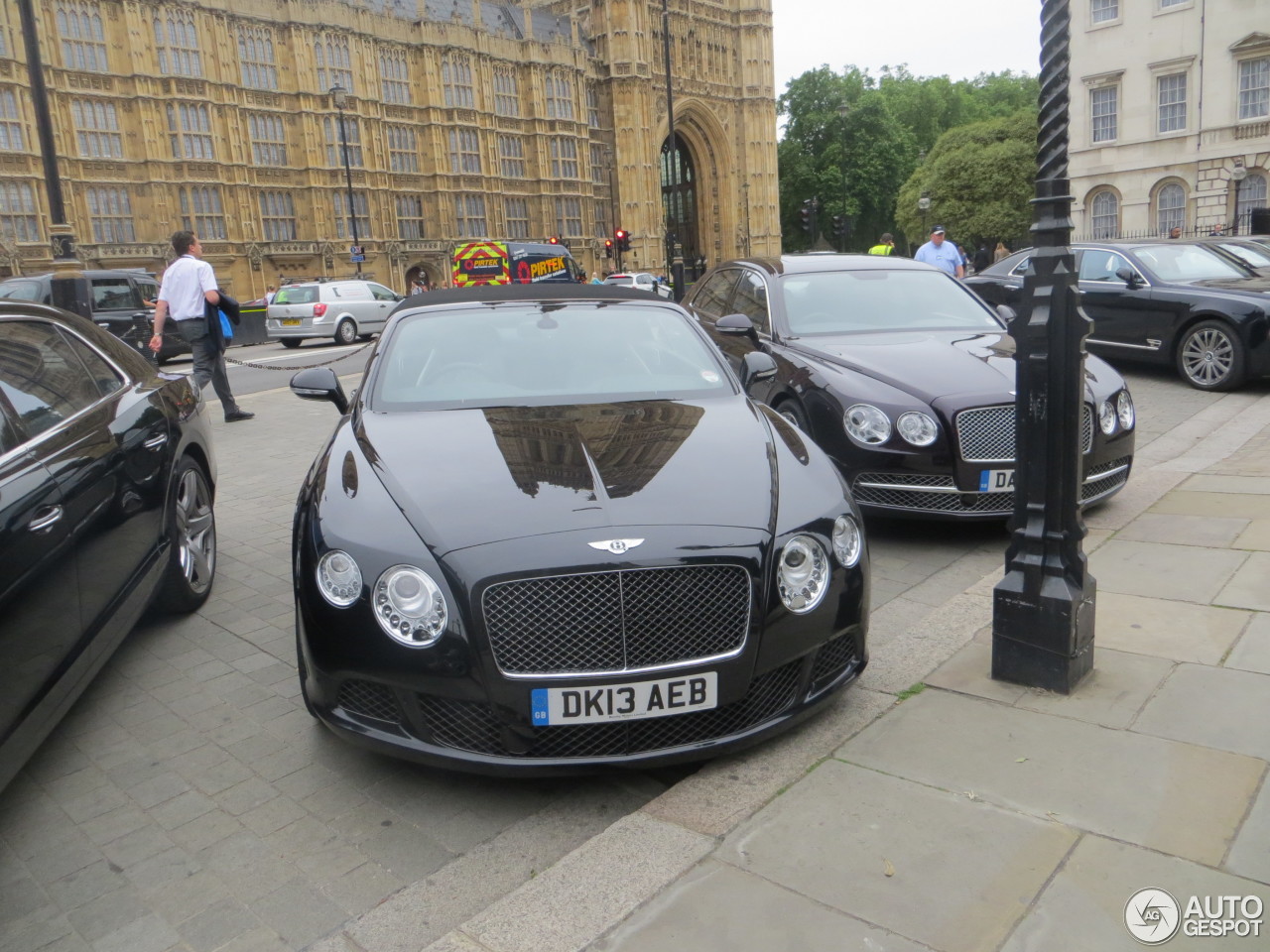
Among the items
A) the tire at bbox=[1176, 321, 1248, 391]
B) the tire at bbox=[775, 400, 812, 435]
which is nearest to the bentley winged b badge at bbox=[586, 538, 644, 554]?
the tire at bbox=[775, 400, 812, 435]

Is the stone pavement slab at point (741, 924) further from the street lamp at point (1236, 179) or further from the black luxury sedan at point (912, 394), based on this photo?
the street lamp at point (1236, 179)

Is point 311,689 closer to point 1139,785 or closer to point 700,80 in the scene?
point 1139,785

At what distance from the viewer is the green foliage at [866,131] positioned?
77.2 m

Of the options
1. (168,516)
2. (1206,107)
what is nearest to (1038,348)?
(168,516)

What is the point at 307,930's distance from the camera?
8.40 feet

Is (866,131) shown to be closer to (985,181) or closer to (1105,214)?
(985,181)

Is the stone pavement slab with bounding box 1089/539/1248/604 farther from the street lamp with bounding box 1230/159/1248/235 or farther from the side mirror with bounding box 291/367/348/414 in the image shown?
the street lamp with bounding box 1230/159/1248/235

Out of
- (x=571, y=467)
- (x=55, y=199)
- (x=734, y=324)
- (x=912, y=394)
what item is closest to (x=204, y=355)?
(x=55, y=199)

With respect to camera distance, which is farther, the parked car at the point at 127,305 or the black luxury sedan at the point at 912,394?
the parked car at the point at 127,305

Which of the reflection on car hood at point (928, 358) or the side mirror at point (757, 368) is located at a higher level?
the side mirror at point (757, 368)

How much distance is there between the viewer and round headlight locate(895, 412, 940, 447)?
5.45 metres

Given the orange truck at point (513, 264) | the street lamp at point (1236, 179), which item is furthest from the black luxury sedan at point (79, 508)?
the street lamp at point (1236, 179)

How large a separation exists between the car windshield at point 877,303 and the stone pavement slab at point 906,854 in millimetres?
4362

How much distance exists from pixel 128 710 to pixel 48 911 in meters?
1.37
